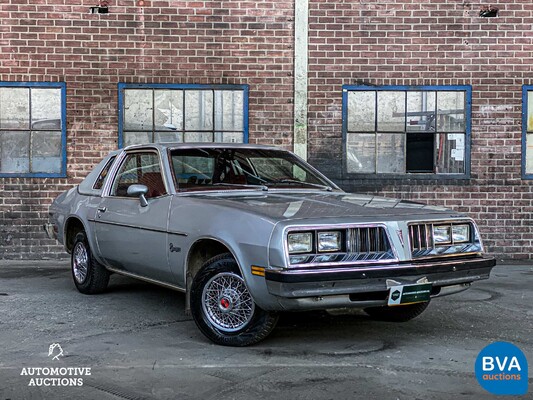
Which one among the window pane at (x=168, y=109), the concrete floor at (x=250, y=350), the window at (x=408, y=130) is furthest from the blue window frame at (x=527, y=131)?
the window pane at (x=168, y=109)

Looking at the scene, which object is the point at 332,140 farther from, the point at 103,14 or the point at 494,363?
the point at 494,363

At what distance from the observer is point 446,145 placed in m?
11.0

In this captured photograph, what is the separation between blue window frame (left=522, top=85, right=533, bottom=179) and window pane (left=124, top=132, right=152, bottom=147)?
5.36 m

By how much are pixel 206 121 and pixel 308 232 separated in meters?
6.06

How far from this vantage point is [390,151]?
11.0 meters

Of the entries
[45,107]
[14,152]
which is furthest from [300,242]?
[14,152]

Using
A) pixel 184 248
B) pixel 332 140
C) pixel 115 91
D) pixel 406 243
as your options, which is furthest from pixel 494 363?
pixel 115 91

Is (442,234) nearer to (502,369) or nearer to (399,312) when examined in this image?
(399,312)

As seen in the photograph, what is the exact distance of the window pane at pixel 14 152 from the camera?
10.9 metres

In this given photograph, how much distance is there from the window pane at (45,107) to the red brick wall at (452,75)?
362 cm

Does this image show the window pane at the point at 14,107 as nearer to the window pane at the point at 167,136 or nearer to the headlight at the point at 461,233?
the window pane at the point at 167,136

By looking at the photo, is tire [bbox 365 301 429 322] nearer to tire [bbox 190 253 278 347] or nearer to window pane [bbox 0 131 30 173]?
tire [bbox 190 253 278 347]

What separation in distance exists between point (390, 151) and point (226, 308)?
241 inches

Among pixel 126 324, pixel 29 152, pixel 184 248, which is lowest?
pixel 126 324
